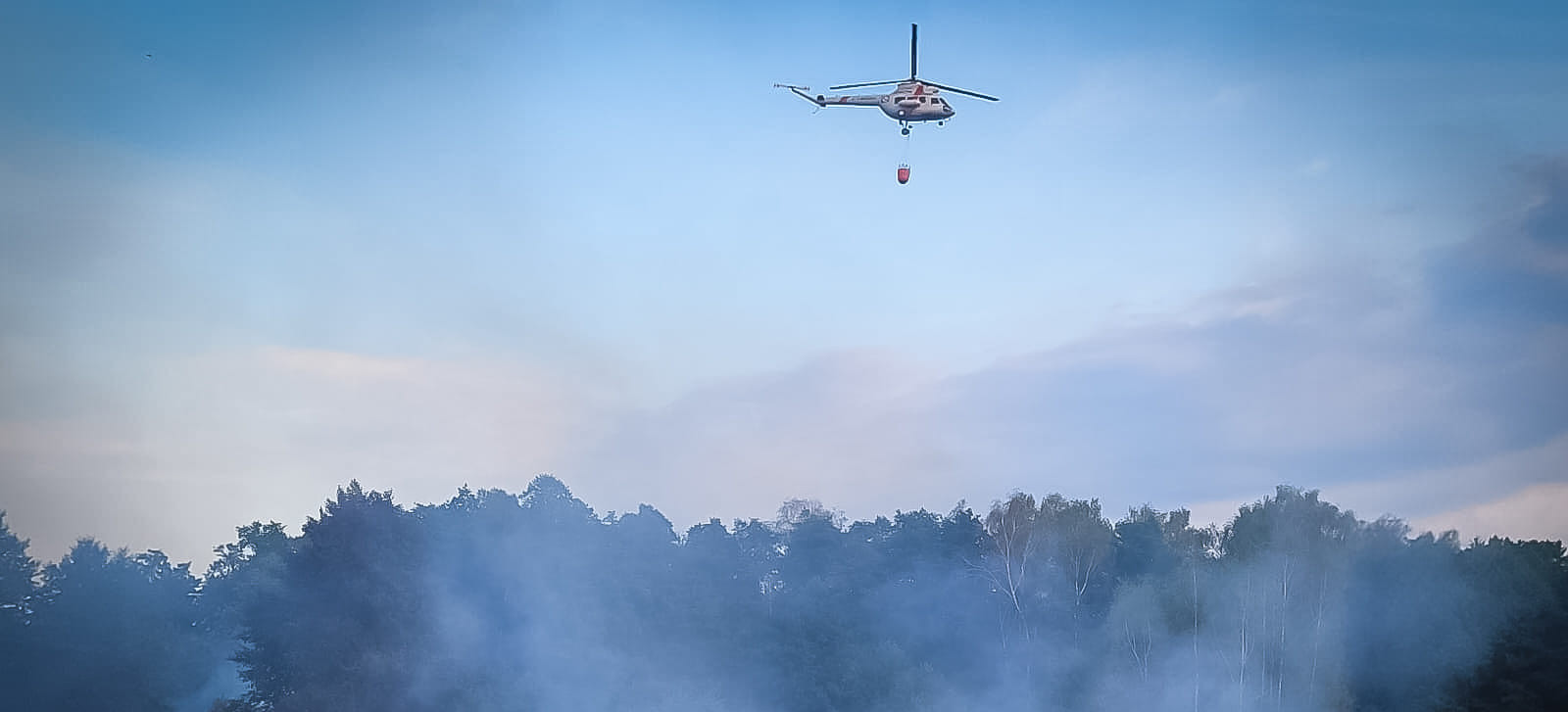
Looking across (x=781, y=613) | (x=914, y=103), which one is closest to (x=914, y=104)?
(x=914, y=103)

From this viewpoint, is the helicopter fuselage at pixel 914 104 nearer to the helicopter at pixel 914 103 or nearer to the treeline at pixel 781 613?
the helicopter at pixel 914 103

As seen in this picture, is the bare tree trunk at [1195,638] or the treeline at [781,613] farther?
the bare tree trunk at [1195,638]

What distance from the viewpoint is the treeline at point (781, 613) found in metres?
46.7

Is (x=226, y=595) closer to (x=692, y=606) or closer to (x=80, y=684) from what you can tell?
(x=80, y=684)

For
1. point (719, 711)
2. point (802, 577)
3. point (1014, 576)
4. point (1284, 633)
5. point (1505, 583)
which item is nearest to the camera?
point (1505, 583)

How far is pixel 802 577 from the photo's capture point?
6581cm

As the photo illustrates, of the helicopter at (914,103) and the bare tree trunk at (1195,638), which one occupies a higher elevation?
the helicopter at (914,103)

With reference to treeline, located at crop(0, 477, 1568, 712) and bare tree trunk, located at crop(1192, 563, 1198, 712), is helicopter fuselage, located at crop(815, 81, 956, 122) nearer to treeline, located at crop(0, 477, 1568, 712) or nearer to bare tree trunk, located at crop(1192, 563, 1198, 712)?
treeline, located at crop(0, 477, 1568, 712)

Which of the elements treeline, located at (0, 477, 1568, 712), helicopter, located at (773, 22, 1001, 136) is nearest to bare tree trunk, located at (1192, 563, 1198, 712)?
treeline, located at (0, 477, 1568, 712)

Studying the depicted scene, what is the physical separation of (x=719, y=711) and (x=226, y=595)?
29.0 m

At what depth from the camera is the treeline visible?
46.7m

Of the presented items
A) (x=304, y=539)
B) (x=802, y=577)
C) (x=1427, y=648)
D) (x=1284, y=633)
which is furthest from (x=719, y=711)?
(x=1427, y=648)

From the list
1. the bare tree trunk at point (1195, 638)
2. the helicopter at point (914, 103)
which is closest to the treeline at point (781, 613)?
the bare tree trunk at point (1195, 638)

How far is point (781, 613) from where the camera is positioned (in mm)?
62312
